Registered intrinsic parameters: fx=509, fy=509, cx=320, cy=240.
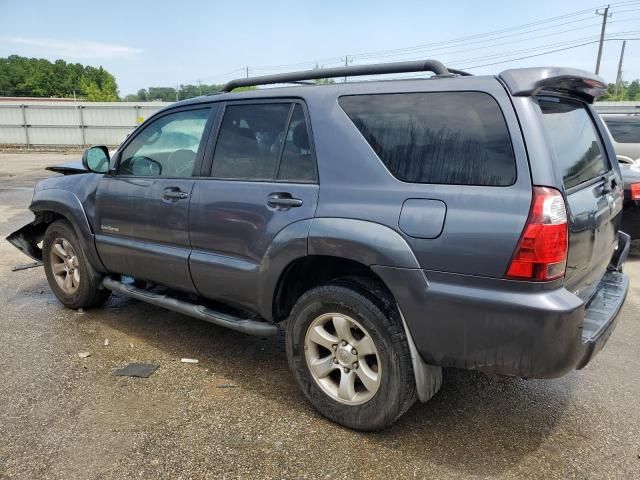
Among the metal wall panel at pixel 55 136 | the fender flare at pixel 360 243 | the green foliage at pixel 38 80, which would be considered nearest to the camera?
the fender flare at pixel 360 243

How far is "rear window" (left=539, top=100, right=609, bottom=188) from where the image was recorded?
8.01ft

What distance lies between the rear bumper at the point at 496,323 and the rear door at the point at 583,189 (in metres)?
0.21

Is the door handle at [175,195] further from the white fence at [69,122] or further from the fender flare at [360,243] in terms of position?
the white fence at [69,122]

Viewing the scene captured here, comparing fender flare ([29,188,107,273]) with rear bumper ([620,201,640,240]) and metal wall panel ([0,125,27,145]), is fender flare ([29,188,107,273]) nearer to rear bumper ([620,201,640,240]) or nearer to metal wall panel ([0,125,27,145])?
rear bumper ([620,201,640,240])

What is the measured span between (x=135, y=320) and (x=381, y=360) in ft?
8.79

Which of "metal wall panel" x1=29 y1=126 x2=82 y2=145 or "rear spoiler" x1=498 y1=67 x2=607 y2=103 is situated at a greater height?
"rear spoiler" x1=498 y1=67 x2=607 y2=103

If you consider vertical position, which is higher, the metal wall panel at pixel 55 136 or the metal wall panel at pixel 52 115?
the metal wall panel at pixel 52 115

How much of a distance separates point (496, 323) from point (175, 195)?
2247mm

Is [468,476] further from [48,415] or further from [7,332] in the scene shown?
[7,332]

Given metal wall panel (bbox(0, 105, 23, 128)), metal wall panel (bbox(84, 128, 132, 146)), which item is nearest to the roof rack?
metal wall panel (bbox(84, 128, 132, 146))

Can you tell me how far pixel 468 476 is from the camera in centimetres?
242

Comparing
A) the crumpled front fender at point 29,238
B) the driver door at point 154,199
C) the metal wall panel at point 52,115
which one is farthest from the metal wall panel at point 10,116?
the driver door at point 154,199

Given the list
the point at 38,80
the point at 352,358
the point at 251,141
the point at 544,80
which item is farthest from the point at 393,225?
the point at 38,80

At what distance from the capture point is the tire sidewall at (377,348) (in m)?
2.56
